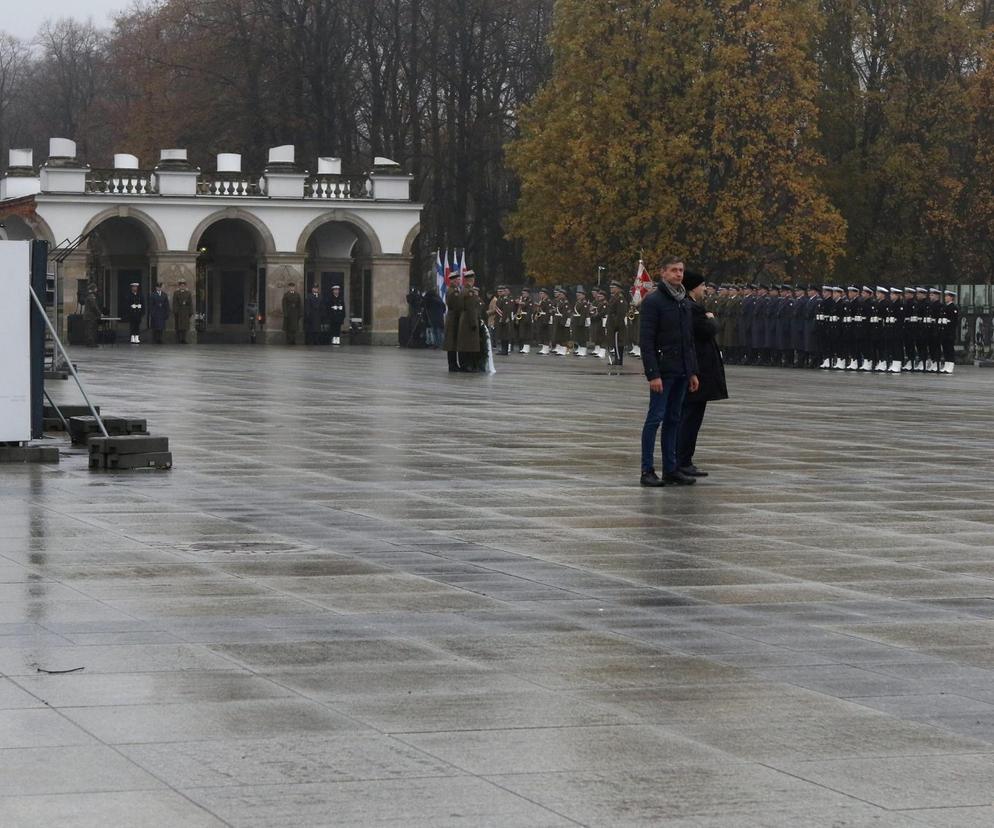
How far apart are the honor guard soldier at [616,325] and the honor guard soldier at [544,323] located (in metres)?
10.1

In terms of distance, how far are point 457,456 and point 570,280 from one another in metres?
46.8

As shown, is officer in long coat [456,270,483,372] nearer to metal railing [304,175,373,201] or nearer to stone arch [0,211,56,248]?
stone arch [0,211,56,248]

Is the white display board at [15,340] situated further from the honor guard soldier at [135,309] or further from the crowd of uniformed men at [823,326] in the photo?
the honor guard soldier at [135,309]

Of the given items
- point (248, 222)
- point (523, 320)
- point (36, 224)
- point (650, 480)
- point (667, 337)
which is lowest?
point (650, 480)

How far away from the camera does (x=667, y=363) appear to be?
1662 cm

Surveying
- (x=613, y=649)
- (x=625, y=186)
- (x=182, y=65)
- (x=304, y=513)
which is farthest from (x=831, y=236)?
(x=613, y=649)

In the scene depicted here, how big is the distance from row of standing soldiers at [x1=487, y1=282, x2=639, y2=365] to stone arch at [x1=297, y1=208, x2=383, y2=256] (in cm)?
499

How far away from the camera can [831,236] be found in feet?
206

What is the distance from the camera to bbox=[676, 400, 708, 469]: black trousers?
17.1 meters

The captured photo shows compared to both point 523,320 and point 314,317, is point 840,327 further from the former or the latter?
point 314,317

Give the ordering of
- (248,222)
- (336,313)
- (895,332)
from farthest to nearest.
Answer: (336,313), (248,222), (895,332)

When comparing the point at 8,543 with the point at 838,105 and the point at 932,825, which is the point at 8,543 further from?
the point at 838,105

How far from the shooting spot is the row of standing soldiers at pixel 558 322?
52238 mm

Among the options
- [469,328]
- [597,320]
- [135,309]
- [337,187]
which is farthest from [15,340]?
[337,187]
